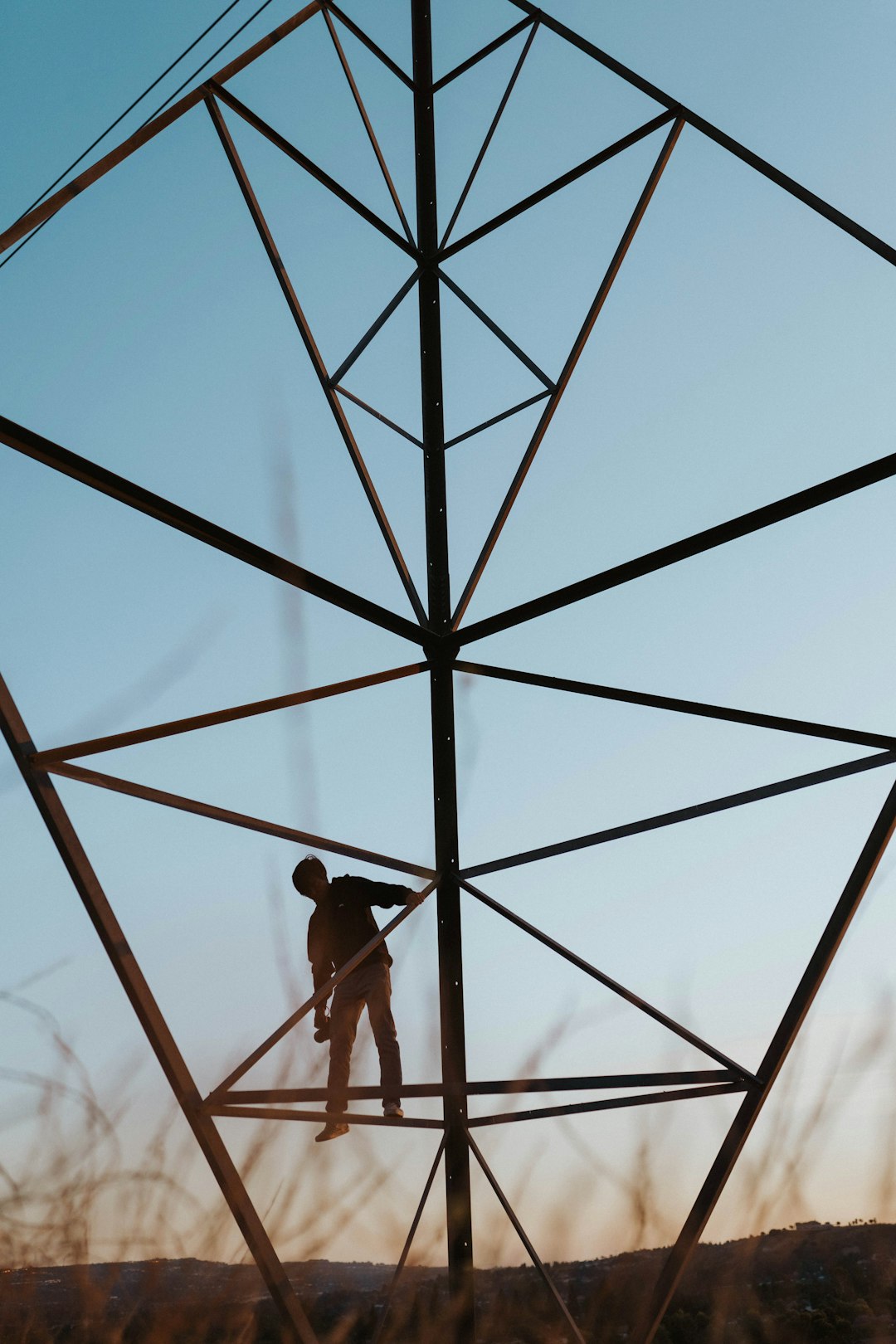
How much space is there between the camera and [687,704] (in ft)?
23.8

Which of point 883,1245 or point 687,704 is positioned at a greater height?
point 687,704

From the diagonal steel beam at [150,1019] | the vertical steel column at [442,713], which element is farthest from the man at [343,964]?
the diagonal steel beam at [150,1019]

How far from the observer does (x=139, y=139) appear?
664 centimetres

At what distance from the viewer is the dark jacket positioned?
7523 mm

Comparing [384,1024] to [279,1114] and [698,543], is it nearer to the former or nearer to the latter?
[279,1114]

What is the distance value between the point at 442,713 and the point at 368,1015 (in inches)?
77.8

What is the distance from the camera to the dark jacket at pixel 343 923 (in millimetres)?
7523

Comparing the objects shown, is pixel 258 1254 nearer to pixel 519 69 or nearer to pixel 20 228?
pixel 20 228

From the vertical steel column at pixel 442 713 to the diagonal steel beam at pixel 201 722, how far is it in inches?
27.7

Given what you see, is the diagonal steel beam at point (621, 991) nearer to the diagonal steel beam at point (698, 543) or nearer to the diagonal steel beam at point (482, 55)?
the diagonal steel beam at point (698, 543)

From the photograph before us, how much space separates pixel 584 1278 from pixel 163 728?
236 inches

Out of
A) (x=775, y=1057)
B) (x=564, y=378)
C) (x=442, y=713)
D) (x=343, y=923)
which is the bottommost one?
(x=775, y=1057)

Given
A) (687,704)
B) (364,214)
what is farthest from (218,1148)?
(364,214)

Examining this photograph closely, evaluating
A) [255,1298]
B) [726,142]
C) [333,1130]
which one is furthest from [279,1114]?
[726,142]
